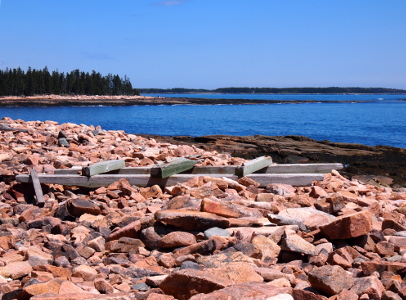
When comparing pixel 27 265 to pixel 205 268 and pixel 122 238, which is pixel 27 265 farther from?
pixel 205 268

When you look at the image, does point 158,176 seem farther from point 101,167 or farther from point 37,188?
point 37,188

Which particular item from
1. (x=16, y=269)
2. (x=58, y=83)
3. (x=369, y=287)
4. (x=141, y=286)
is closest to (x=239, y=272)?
(x=141, y=286)

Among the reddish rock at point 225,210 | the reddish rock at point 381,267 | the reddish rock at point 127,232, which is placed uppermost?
the reddish rock at point 225,210

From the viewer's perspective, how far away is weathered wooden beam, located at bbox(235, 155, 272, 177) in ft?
26.1

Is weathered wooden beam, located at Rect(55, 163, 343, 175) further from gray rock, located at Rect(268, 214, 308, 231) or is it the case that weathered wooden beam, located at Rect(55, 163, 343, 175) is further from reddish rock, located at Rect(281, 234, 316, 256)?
reddish rock, located at Rect(281, 234, 316, 256)

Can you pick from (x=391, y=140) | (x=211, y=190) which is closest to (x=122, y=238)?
(x=211, y=190)

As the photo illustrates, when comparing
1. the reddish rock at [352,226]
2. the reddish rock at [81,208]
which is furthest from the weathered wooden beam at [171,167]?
the reddish rock at [352,226]

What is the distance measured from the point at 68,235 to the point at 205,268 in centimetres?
212

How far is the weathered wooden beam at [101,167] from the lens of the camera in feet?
25.9

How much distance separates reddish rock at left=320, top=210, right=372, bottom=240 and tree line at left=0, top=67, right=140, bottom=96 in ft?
398

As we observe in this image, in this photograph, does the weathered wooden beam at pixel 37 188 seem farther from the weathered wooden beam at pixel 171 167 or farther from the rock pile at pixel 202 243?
the weathered wooden beam at pixel 171 167

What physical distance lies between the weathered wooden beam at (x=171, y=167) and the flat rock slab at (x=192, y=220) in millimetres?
2284

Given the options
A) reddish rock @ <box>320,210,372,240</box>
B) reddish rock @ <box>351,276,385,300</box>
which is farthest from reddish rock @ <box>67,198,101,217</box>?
reddish rock @ <box>351,276,385,300</box>

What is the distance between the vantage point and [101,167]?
8133 millimetres
